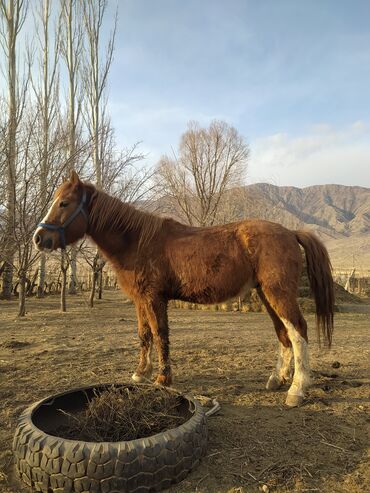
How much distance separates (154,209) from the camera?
50.9ft

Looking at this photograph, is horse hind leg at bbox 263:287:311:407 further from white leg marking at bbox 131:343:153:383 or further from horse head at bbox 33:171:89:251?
horse head at bbox 33:171:89:251

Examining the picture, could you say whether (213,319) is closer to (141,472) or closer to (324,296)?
(324,296)

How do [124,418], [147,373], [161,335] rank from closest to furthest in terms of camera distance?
1. [124,418]
2. [161,335]
3. [147,373]

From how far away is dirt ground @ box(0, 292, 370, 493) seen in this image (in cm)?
248

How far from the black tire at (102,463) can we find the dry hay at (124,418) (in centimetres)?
35

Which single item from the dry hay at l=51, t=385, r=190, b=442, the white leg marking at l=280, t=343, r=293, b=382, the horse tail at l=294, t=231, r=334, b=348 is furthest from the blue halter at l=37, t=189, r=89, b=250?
the white leg marking at l=280, t=343, r=293, b=382

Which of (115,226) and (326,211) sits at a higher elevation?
(326,211)

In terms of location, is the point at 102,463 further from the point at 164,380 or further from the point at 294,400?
the point at 294,400

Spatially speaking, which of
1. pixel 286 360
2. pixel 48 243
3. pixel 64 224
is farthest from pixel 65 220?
pixel 286 360

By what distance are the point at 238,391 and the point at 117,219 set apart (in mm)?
2429

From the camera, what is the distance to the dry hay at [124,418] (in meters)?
2.65

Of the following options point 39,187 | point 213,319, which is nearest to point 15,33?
point 39,187

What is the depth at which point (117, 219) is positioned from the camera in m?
4.04

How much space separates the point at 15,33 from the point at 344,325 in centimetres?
1597
